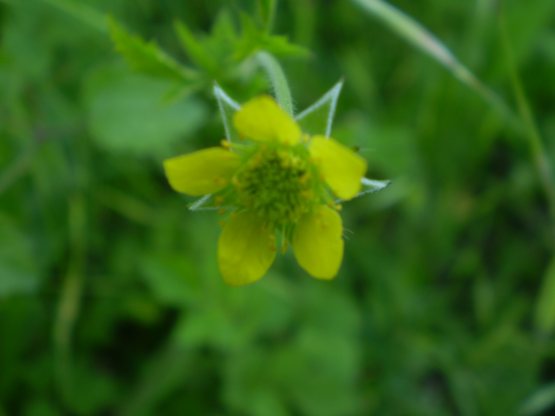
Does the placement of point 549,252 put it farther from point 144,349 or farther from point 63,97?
point 63,97

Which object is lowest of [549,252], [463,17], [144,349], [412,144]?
[144,349]

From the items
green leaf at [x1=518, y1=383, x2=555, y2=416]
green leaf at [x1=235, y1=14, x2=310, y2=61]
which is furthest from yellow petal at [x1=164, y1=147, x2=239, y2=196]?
green leaf at [x1=518, y1=383, x2=555, y2=416]

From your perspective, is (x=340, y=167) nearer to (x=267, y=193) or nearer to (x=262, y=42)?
(x=267, y=193)

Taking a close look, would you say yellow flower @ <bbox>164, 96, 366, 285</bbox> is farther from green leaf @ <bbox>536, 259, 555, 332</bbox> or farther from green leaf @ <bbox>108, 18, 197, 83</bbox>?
green leaf @ <bbox>536, 259, 555, 332</bbox>

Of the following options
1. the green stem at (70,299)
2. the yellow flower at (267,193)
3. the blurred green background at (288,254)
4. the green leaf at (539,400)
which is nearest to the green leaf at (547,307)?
the blurred green background at (288,254)

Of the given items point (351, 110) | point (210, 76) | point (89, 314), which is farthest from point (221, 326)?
point (351, 110)

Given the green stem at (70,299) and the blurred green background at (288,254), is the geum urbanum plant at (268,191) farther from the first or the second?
the green stem at (70,299)
